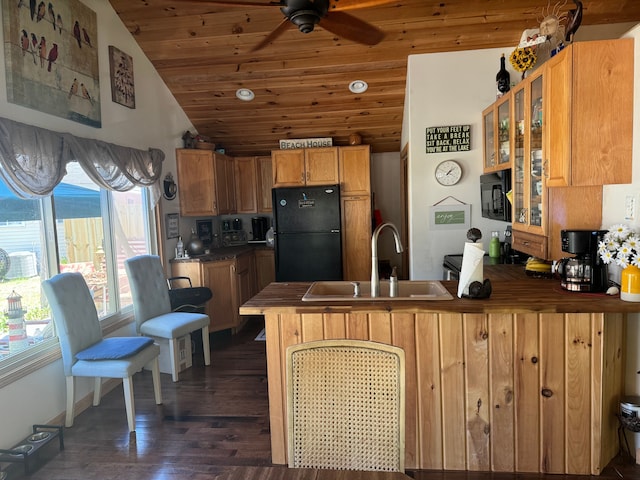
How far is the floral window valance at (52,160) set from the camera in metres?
2.27

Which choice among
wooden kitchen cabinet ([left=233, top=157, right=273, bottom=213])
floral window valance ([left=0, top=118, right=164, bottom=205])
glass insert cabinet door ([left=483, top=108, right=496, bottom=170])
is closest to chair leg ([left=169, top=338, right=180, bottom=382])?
floral window valance ([left=0, top=118, right=164, bottom=205])

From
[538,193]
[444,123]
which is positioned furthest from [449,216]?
[538,193]

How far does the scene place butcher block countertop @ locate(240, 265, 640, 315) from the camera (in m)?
1.92

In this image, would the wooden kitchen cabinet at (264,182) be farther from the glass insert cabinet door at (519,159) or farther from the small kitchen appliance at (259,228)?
the glass insert cabinet door at (519,159)

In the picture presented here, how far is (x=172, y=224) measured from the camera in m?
4.36

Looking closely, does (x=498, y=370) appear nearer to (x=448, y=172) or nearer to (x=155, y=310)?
(x=448, y=172)

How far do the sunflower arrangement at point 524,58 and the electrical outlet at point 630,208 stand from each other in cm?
131

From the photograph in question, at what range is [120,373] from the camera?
254 centimetres

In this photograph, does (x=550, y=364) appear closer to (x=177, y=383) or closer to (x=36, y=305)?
(x=177, y=383)

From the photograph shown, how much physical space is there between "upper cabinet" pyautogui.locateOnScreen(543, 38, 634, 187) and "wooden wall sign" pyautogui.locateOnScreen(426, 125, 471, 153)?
1.55 metres

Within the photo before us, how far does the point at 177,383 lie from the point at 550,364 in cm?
264

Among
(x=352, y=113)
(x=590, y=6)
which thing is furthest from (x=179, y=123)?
(x=590, y=6)

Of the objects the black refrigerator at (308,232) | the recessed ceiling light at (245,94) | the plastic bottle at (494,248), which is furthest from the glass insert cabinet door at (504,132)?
the recessed ceiling light at (245,94)

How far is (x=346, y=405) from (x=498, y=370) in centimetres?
114
